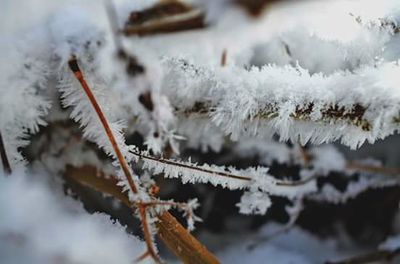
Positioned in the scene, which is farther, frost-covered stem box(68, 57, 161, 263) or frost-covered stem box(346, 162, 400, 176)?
frost-covered stem box(346, 162, 400, 176)

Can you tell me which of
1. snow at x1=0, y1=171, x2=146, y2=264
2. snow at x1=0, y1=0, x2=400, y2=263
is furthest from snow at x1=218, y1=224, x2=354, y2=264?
snow at x1=0, y1=171, x2=146, y2=264

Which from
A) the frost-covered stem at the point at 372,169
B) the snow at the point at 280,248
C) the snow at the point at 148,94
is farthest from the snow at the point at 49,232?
the frost-covered stem at the point at 372,169

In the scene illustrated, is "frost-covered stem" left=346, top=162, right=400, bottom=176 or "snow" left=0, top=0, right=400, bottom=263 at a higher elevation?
"snow" left=0, top=0, right=400, bottom=263

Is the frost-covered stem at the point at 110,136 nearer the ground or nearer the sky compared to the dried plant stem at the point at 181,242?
nearer the sky

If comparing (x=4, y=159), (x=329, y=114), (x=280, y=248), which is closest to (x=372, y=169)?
(x=280, y=248)

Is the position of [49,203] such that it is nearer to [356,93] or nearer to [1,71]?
[1,71]

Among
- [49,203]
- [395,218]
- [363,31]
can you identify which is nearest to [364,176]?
[395,218]

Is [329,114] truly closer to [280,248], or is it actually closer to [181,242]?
[181,242]

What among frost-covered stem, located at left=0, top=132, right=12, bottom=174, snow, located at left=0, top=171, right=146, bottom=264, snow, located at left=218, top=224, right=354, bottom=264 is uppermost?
frost-covered stem, located at left=0, top=132, right=12, bottom=174

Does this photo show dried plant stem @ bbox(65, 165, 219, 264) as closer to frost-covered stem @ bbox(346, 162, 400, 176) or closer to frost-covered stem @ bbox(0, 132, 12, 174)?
frost-covered stem @ bbox(0, 132, 12, 174)

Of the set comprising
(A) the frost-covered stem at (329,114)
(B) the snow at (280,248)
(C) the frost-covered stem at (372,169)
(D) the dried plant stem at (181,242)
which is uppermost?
(A) the frost-covered stem at (329,114)

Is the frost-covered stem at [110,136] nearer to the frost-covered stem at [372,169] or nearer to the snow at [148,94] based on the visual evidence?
the snow at [148,94]
